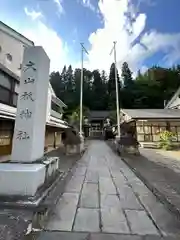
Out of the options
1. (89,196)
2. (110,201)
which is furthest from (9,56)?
(110,201)

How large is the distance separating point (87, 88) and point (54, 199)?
6465 centimetres

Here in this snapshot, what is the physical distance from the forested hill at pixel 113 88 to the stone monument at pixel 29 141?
44.7 meters

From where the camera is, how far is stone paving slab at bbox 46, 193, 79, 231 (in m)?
3.19

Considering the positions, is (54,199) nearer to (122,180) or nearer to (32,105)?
(32,105)

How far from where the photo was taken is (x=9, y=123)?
10227 mm

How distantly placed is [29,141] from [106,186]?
104 inches

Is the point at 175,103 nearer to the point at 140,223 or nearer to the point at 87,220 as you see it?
the point at 140,223

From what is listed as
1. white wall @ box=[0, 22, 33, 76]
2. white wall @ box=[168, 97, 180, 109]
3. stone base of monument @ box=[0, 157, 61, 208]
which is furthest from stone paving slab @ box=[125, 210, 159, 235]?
white wall @ box=[168, 97, 180, 109]

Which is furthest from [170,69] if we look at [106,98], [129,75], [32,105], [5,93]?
[32,105]

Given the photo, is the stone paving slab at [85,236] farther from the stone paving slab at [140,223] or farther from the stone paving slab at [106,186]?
the stone paving slab at [106,186]

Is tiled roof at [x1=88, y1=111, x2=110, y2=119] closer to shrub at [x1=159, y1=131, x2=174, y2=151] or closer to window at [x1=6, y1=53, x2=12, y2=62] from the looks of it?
shrub at [x1=159, y1=131, x2=174, y2=151]

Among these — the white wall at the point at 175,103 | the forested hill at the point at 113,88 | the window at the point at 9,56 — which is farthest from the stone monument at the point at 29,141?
the forested hill at the point at 113,88

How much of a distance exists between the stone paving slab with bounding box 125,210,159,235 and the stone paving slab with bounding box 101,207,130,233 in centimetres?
12

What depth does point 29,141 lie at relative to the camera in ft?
14.6
